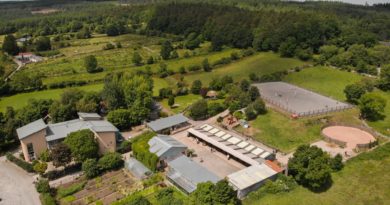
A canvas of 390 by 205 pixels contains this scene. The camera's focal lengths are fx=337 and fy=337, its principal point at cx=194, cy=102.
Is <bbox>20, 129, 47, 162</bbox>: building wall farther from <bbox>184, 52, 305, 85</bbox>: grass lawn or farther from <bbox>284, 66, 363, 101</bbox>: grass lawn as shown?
<bbox>284, 66, 363, 101</bbox>: grass lawn

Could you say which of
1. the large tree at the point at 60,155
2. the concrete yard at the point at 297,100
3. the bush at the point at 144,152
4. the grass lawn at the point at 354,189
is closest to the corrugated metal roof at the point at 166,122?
the bush at the point at 144,152

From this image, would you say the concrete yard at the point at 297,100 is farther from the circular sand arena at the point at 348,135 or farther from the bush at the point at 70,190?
the bush at the point at 70,190

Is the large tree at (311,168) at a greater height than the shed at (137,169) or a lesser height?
greater

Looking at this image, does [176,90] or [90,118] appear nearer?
[90,118]

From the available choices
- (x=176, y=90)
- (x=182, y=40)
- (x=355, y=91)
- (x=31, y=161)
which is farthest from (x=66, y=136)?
(x=182, y=40)

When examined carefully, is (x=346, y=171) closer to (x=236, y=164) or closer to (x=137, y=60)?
(x=236, y=164)

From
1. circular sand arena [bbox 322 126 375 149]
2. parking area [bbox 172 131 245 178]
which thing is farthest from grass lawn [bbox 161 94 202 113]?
circular sand arena [bbox 322 126 375 149]

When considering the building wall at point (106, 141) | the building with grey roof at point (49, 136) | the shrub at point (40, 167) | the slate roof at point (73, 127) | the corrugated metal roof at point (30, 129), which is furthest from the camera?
the slate roof at point (73, 127)
